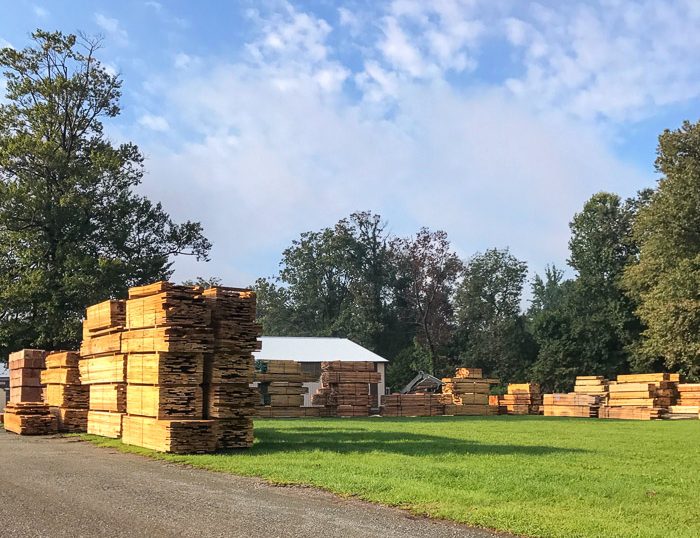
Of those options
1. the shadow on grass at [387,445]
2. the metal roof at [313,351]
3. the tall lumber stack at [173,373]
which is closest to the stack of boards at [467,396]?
the metal roof at [313,351]

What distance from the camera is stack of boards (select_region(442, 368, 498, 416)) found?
3678 centimetres

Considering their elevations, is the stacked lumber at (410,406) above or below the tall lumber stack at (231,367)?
below

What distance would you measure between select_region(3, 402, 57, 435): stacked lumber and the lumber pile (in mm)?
4778

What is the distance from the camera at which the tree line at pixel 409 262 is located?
3170 cm

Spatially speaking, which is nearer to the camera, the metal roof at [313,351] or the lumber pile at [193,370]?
the lumber pile at [193,370]

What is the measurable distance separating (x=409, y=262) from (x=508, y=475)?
188ft

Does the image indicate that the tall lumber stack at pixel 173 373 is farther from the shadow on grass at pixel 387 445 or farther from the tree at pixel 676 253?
the tree at pixel 676 253

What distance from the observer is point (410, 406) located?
1388 inches

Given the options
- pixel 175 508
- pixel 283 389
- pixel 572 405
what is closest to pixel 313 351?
pixel 283 389

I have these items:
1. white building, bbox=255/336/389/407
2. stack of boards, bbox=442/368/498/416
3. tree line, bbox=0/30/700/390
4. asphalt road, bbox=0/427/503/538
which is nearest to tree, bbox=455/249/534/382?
tree line, bbox=0/30/700/390

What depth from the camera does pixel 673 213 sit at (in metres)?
39.4

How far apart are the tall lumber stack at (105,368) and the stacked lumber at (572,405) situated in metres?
24.7

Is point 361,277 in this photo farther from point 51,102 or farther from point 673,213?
point 51,102

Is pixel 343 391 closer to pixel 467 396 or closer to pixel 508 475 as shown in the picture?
pixel 467 396
